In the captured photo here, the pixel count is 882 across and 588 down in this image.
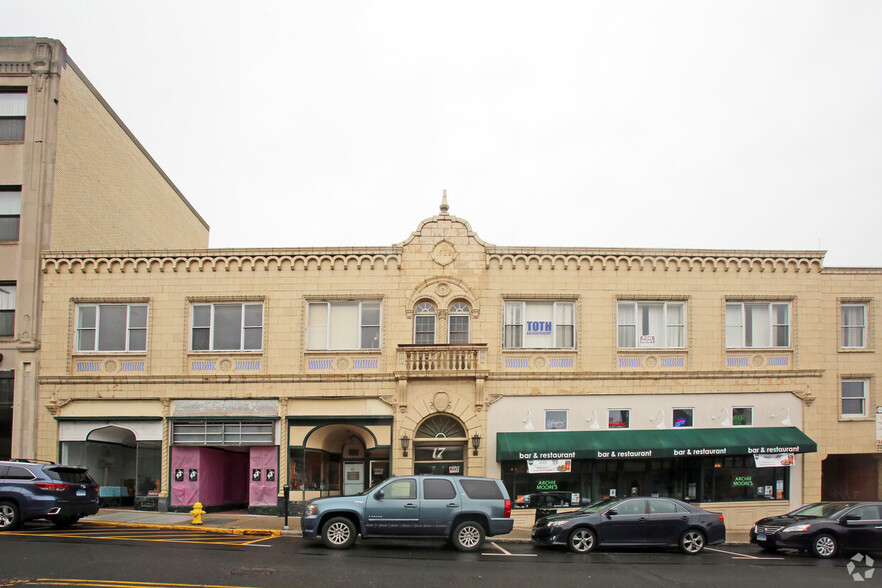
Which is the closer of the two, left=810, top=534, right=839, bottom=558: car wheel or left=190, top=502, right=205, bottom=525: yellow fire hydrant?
left=810, top=534, right=839, bottom=558: car wheel

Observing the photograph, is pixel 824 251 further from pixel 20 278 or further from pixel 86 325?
pixel 20 278

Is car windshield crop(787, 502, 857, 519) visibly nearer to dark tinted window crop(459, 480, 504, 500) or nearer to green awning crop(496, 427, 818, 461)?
green awning crop(496, 427, 818, 461)

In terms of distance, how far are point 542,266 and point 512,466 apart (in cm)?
636

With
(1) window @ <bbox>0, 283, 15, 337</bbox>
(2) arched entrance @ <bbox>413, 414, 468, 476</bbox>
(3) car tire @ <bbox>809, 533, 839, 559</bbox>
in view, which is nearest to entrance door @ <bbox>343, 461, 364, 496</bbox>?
(2) arched entrance @ <bbox>413, 414, 468, 476</bbox>

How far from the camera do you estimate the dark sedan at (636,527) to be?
17938mm

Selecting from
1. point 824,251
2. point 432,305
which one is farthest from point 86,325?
point 824,251

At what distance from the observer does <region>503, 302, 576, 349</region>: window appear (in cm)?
2503

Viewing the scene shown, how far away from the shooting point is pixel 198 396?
2472 centimetres

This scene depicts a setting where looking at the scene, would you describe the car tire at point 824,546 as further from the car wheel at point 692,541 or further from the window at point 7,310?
the window at point 7,310

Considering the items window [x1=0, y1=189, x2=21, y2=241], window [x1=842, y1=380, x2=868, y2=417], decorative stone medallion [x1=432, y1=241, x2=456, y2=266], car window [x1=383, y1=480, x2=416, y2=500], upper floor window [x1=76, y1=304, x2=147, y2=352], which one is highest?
window [x1=0, y1=189, x2=21, y2=241]

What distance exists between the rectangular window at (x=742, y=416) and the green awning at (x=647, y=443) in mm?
342

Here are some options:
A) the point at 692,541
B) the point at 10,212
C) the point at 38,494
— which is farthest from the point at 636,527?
the point at 10,212

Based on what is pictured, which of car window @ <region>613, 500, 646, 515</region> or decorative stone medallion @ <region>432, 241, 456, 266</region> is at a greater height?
decorative stone medallion @ <region>432, 241, 456, 266</region>

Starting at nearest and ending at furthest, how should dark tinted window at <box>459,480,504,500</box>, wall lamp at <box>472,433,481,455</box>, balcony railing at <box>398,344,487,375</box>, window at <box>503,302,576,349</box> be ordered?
dark tinted window at <box>459,480,504,500</box> < wall lamp at <box>472,433,481,455</box> < balcony railing at <box>398,344,487,375</box> < window at <box>503,302,576,349</box>
